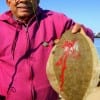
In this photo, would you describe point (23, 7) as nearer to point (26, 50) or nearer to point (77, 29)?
point (26, 50)

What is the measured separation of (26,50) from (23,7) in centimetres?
45

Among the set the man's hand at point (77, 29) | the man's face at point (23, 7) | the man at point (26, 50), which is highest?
A: the man's face at point (23, 7)

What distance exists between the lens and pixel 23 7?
17.5 ft

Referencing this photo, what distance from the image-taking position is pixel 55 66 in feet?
16.7

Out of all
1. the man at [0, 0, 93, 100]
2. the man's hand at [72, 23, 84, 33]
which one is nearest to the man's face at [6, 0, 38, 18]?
the man at [0, 0, 93, 100]

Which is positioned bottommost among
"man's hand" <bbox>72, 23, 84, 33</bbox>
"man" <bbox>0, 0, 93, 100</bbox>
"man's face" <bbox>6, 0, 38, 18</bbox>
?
"man" <bbox>0, 0, 93, 100</bbox>

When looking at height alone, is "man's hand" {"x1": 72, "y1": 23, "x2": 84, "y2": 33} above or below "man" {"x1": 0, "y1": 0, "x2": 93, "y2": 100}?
above

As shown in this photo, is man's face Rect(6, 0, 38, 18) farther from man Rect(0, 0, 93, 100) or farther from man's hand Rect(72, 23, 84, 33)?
man's hand Rect(72, 23, 84, 33)

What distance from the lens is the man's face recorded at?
5344mm

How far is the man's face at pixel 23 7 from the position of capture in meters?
5.34

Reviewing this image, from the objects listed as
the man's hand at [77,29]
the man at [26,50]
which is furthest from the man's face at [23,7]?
the man's hand at [77,29]

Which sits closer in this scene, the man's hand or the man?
the man's hand

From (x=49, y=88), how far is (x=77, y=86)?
1.68 ft

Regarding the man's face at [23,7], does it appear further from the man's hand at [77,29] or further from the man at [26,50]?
the man's hand at [77,29]
